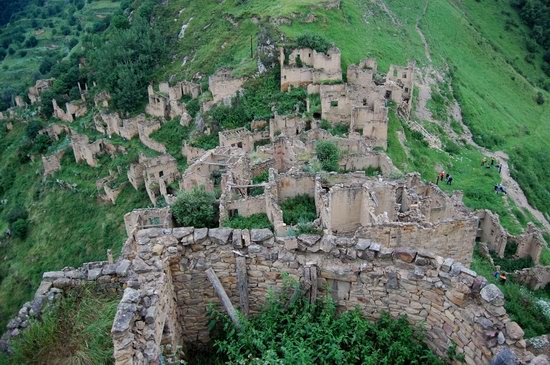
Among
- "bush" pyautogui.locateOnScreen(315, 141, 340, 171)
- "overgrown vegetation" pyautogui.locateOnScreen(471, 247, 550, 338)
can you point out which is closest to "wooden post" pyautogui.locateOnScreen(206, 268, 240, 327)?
"overgrown vegetation" pyautogui.locateOnScreen(471, 247, 550, 338)

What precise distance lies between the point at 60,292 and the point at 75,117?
216ft

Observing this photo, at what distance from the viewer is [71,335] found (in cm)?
854

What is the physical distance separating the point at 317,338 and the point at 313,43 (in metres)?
41.9

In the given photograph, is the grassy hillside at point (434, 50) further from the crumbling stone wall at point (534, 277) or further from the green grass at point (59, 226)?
the green grass at point (59, 226)

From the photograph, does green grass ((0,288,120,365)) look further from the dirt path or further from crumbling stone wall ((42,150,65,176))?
the dirt path

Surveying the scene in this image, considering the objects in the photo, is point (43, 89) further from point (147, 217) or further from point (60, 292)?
point (60, 292)

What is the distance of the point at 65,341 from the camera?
852cm

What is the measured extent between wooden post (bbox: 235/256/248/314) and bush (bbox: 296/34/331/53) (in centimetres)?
3949

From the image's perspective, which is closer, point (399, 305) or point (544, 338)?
point (399, 305)

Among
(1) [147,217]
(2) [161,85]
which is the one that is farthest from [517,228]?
(2) [161,85]

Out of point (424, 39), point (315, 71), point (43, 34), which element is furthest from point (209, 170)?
point (43, 34)

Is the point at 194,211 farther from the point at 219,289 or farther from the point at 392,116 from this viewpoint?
the point at 392,116

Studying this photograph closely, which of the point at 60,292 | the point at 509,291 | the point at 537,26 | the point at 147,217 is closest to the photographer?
the point at 60,292

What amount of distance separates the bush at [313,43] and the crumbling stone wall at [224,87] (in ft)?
21.5
